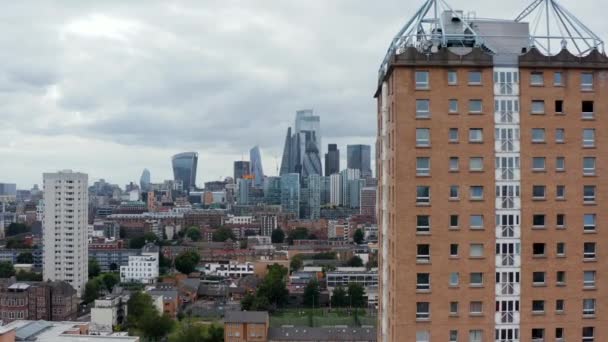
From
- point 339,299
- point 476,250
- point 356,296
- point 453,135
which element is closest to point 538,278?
point 476,250

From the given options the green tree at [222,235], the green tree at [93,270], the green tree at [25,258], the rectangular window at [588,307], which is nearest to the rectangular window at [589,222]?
the rectangular window at [588,307]

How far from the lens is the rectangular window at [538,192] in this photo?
16.9m

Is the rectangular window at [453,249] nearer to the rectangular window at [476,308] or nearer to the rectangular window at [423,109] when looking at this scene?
the rectangular window at [476,308]

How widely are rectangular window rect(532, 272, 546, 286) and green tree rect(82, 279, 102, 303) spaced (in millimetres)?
60808

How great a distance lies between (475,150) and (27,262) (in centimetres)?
9056

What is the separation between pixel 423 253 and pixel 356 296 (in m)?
52.9

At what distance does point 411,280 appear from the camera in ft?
55.2

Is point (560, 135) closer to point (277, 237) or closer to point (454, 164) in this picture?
point (454, 164)

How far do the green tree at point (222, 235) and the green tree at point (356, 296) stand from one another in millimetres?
59136

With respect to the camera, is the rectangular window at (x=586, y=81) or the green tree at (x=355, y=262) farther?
the green tree at (x=355, y=262)

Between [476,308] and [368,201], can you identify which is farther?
[368,201]

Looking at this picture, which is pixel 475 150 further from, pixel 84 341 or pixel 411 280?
pixel 84 341

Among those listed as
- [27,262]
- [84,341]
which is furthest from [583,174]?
[27,262]

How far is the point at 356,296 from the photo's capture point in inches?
2709
